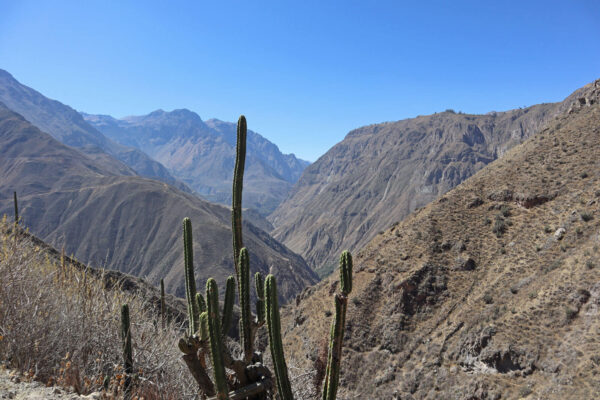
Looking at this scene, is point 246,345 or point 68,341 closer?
point 246,345

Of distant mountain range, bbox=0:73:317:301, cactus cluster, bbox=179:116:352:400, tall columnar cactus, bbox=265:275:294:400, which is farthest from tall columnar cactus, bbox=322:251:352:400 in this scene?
distant mountain range, bbox=0:73:317:301

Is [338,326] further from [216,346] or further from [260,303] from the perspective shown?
[260,303]

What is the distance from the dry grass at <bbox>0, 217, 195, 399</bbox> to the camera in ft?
19.7

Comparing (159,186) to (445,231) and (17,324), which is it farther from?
(17,324)

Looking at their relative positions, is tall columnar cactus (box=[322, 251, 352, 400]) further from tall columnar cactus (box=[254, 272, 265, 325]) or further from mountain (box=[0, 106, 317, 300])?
mountain (box=[0, 106, 317, 300])

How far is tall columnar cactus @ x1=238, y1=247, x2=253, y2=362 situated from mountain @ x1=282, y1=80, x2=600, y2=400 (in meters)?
9.43

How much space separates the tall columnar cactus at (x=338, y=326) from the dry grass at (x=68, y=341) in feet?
9.40

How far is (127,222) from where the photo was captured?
369ft

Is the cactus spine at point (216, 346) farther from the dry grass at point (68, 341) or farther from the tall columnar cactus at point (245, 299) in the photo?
the dry grass at point (68, 341)

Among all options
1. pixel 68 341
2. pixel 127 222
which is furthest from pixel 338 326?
pixel 127 222

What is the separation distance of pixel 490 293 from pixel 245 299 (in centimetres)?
2605

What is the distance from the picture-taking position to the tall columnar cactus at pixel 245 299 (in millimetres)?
5846

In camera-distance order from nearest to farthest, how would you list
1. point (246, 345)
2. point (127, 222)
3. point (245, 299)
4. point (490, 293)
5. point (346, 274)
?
point (346, 274)
point (245, 299)
point (246, 345)
point (490, 293)
point (127, 222)

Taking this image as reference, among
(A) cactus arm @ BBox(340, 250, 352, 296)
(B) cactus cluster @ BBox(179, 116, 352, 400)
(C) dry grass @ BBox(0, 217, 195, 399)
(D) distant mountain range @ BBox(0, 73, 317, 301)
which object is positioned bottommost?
(D) distant mountain range @ BBox(0, 73, 317, 301)
